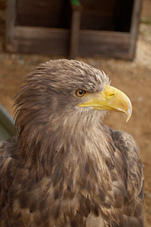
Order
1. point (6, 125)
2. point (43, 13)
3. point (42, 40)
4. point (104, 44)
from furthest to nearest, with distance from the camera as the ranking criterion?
1. point (43, 13)
2. point (104, 44)
3. point (42, 40)
4. point (6, 125)

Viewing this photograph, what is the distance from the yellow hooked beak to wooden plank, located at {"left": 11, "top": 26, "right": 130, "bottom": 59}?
5.20 m

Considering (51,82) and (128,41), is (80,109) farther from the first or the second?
(128,41)

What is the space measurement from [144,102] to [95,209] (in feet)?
13.3

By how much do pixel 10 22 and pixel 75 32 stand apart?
4.18 ft

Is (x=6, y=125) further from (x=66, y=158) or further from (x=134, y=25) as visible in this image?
(x=134, y=25)

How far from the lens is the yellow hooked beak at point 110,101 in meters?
2.22

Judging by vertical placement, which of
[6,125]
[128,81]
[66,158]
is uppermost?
[66,158]

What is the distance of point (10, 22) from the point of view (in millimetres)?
7090

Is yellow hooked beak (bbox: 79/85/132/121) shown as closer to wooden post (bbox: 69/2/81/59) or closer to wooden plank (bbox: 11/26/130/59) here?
wooden post (bbox: 69/2/81/59)

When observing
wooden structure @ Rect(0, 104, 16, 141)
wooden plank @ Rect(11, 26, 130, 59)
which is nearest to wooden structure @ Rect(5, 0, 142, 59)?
wooden plank @ Rect(11, 26, 130, 59)

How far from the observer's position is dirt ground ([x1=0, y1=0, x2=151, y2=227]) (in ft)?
18.0

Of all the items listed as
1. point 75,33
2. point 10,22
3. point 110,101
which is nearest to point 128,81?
point 75,33

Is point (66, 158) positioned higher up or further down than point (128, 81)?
higher up

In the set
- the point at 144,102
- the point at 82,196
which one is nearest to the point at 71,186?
the point at 82,196
